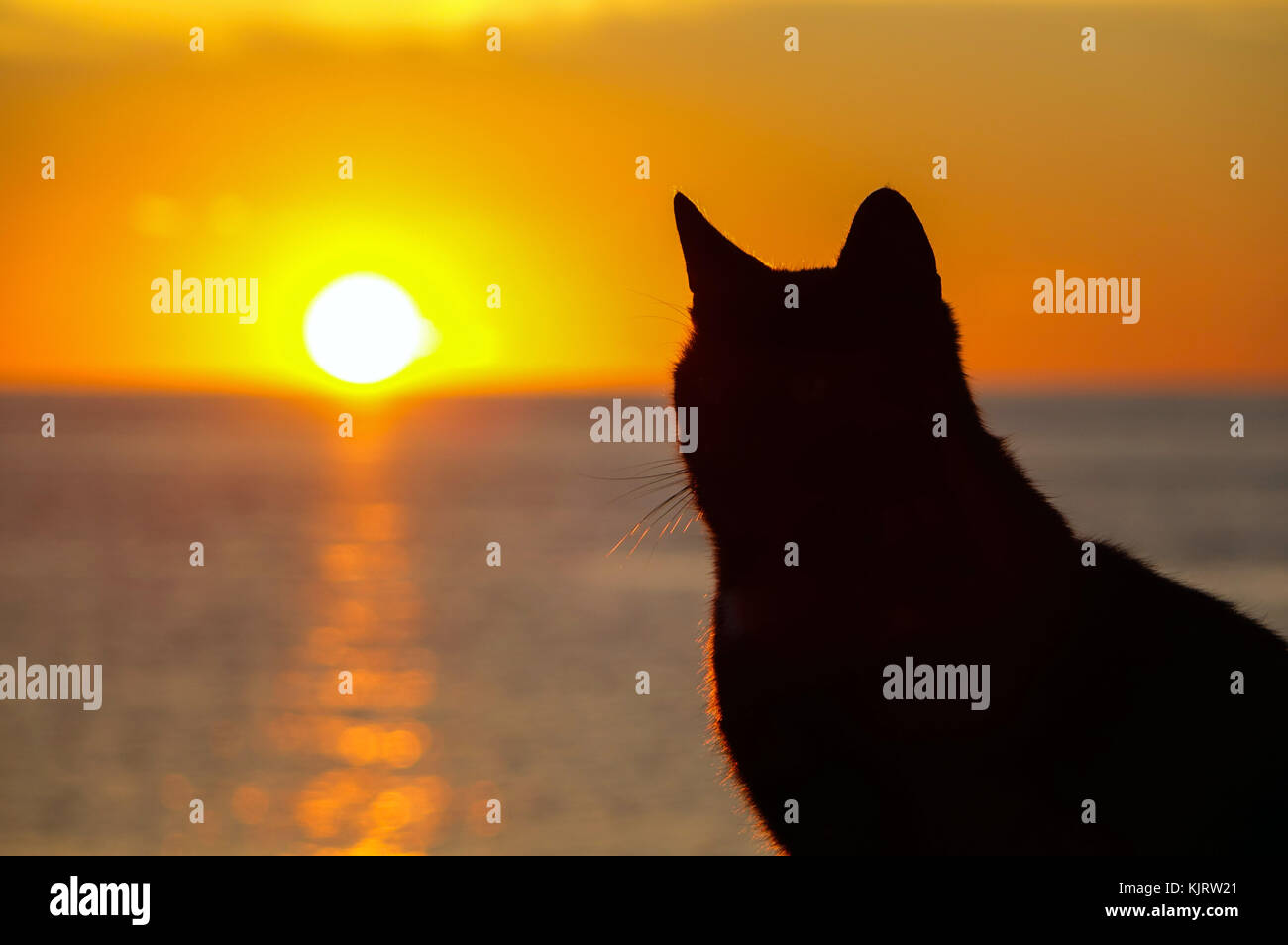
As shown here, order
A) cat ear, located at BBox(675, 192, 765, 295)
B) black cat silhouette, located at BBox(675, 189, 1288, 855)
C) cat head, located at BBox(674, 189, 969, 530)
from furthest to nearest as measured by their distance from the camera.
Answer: cat ear, located at BBox(675, 192, 765, 295), cat head, located at BBox(674, 189, 969, 530), black cat silhouette, located at BBox(675, 189, 1288, 855)

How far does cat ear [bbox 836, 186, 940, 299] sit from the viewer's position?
9.18 feet

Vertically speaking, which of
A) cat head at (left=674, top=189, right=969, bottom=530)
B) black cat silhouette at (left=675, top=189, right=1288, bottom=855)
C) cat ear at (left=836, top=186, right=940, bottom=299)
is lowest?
black cat silhouette at (left=675, top=189, right=1288, bottom=855)

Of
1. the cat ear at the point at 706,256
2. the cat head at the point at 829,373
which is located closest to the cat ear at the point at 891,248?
the cat head at the point at 829,373

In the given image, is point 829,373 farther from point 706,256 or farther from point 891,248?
point 706,256

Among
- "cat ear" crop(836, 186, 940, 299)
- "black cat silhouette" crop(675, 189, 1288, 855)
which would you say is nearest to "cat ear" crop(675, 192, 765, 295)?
"black cat silhouette" crop(675, 189, 1288, 855)

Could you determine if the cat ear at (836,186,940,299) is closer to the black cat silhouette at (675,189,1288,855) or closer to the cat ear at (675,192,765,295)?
the black cat silhouette at (675,189,1288,855)

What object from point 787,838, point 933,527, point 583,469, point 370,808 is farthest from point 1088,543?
point 583,469

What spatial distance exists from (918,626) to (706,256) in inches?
48.8

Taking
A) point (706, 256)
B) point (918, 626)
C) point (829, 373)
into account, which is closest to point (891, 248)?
point (829, 373)

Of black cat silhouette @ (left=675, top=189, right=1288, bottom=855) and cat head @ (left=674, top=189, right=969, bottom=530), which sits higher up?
cat head @ (left=674, top=189, right=969, bottom=530)

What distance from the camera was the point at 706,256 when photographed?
3238 mm

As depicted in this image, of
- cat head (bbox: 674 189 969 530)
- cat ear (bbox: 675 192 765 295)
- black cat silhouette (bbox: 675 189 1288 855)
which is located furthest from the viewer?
cat ear (bbox: 675 192 765 295)

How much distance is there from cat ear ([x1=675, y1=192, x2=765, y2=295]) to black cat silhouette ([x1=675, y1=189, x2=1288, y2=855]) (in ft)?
0.05

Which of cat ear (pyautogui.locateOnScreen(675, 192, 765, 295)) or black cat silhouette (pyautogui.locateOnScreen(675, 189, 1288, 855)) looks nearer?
black cat silhouette (pyautogui.locateOnScreen(675, 189, 1288, 855))
